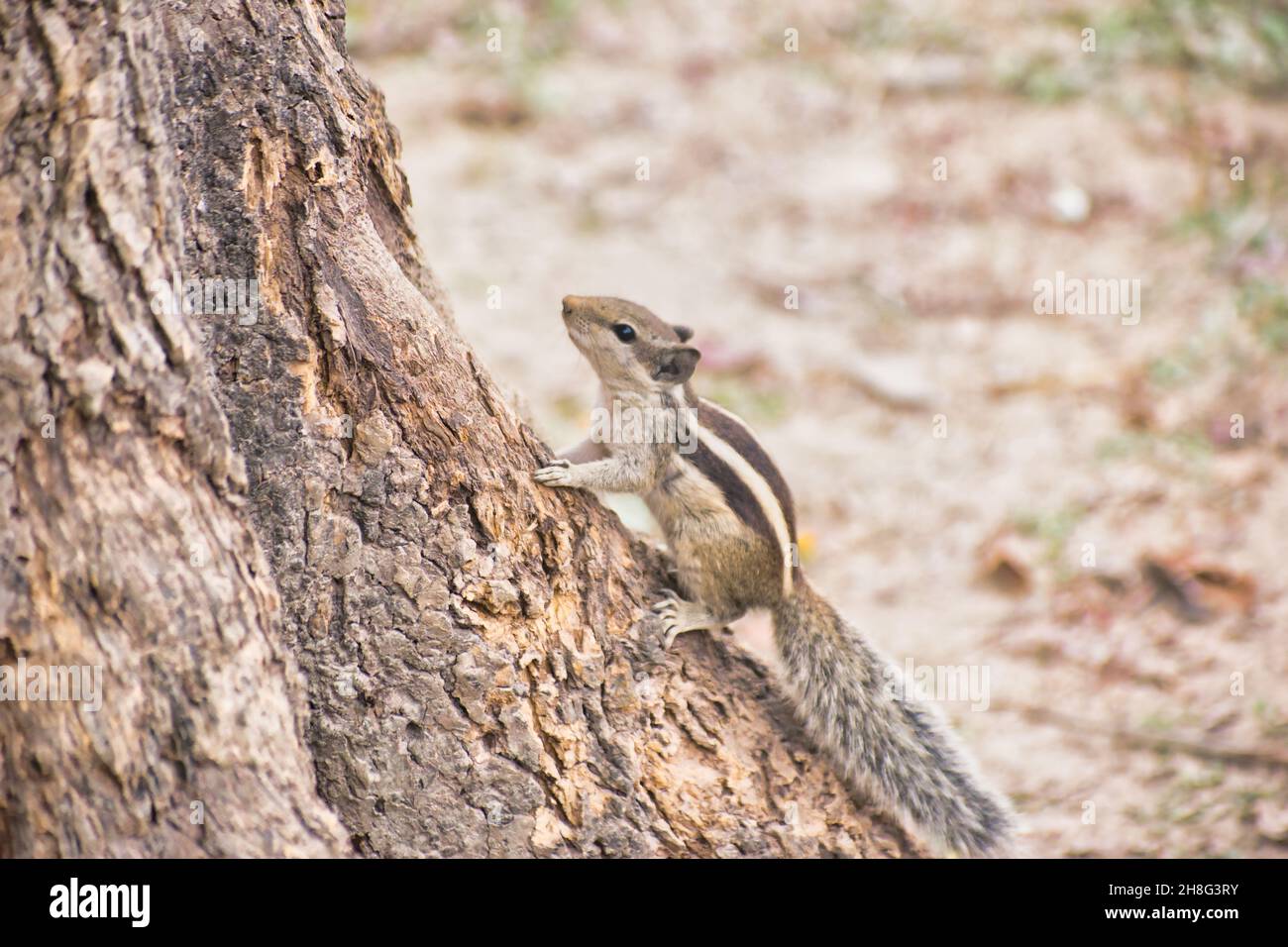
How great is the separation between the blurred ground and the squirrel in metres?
1.32

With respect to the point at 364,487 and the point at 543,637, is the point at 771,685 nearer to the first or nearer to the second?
the point at 543,637

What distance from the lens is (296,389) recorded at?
2.52m

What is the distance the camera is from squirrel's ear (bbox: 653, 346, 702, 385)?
3.78 m

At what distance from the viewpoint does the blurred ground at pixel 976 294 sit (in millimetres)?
5078

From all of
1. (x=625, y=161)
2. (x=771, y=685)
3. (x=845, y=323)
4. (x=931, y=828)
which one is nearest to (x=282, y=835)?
(x=771, y=685)

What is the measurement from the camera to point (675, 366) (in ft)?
12.5
